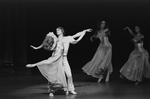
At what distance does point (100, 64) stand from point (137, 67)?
106cm

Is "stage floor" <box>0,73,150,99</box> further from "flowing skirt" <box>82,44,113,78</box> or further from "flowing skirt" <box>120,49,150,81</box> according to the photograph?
"flowing skirt" <box>82,44,113,78</box>

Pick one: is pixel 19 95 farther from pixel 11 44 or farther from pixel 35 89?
pixel 11 44

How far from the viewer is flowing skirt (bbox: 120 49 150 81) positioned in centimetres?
825

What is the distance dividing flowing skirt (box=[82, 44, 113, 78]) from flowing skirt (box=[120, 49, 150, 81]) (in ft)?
1.84

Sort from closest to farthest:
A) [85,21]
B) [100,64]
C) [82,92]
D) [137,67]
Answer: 1. [82,92]
2. [137,67]
3. [100,64]
4. [85,21]

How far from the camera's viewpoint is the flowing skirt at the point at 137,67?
8250 mm

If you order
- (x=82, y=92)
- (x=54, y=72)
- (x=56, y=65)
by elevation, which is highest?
(x=56, y=65)

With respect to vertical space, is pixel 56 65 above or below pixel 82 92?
above

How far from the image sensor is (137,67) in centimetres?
832

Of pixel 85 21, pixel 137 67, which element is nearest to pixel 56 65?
pixel 137 67

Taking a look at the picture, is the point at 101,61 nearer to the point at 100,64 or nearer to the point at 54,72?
the point at 100,64

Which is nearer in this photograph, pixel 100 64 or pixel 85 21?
pixel 100 64

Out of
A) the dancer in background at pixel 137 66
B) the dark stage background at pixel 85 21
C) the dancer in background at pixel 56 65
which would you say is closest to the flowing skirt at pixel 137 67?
the dancer in background at pixel 137 66

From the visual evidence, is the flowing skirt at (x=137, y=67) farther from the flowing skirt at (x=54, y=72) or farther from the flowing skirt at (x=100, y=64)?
the flowing skirt at (x=54, y=72)
